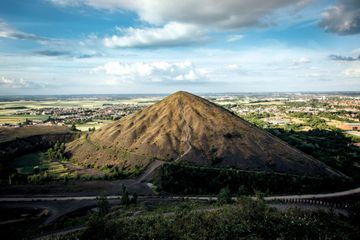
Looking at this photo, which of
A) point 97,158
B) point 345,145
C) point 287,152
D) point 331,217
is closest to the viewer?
point 331,217

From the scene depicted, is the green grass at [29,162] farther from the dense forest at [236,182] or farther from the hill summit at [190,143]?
the dense forest at [236,182]

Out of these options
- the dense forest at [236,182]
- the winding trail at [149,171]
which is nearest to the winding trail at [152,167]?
the winding trail at [149,171]

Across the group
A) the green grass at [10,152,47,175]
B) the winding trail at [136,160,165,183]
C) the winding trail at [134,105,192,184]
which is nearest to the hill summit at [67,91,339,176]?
the winding trail at [134,105,192,184]

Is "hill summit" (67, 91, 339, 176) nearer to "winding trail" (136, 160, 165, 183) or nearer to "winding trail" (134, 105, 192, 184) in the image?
"winding trail" (134, 105, 192, 184)

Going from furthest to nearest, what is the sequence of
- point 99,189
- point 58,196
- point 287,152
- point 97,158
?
point 97,158 < point 287,152 < point 99,189 < point 58,196

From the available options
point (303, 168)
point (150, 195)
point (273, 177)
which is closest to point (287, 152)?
point (303, 168)

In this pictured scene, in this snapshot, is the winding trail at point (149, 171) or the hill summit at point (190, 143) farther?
the hill summit at point (190, 143)

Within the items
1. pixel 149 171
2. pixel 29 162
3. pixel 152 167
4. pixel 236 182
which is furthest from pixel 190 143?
pixel 29 162

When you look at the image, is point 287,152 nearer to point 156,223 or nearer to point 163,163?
point 163,163

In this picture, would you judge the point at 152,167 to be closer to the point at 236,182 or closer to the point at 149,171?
the point at 149,171
